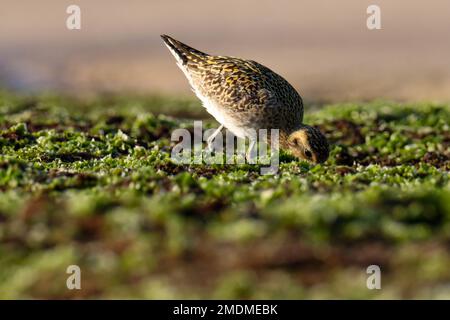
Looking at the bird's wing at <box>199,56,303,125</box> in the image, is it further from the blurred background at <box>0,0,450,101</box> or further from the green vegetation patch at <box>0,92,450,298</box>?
the blurred background at <box>0,0,450,101</box>

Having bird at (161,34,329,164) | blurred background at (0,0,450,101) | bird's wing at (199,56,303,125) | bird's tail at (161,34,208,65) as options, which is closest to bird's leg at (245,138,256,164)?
bird at (161,34,329,164)

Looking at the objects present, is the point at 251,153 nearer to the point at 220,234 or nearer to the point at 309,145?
the point at 309,145

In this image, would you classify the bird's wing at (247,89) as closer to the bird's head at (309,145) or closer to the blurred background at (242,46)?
the bird's head at (309,145)

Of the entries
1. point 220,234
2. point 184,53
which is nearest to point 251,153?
point 184,53

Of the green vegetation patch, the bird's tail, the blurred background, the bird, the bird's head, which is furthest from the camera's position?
the blurred background

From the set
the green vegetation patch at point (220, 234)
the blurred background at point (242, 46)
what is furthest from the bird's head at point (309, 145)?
the blurred background at point (242, 46)

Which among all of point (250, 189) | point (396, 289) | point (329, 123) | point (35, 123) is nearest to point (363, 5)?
point (329, 123)
